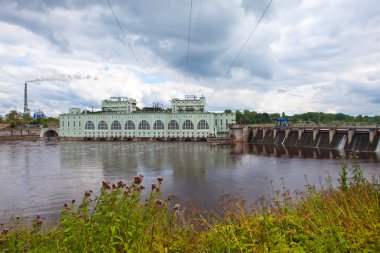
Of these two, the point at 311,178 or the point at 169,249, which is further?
the point at 311,178

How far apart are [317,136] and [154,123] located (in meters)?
39.6

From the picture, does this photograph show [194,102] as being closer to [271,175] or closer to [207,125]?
[207,125]

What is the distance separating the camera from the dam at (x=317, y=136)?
3653cm

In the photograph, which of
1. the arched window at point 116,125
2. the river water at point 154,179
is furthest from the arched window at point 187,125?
the river water at point 154,179

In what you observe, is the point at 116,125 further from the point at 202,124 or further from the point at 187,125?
the point at 202,124

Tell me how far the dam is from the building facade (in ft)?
28.4

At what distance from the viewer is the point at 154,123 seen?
232 ft

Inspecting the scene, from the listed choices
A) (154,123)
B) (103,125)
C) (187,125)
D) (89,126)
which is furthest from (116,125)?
(187,125)

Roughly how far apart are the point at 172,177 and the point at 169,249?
17865 mm

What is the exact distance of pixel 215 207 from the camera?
519 inches

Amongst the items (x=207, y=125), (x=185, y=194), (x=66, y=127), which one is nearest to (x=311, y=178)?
(x=185, y=194)

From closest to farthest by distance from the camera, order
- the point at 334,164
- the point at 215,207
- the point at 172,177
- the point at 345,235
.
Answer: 1. the point at 345,235
2. the point at 215,207
3. the point at 172,177
4. the point at 334,164

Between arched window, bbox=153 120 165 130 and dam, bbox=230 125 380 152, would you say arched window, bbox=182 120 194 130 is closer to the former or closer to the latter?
arched window, bbox=153 120 165 130

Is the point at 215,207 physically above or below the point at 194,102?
below
